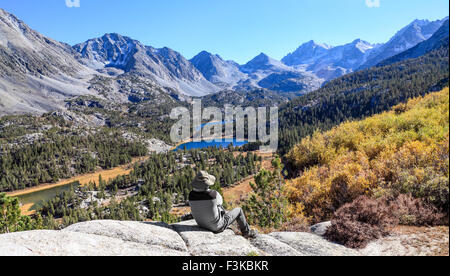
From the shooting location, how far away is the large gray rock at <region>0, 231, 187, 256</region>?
590cm

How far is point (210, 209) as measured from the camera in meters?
7.79

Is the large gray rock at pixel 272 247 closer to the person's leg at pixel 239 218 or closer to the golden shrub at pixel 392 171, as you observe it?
the person's leg at pixel 239 218

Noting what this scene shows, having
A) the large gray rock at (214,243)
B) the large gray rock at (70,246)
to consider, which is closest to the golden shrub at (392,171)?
the large gray rock at (214,243)

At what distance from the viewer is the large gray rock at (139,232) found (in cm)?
754

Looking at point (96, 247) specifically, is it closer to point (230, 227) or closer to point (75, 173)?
point (230, 227)

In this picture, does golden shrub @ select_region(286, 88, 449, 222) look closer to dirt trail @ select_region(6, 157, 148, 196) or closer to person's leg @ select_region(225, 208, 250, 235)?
person's leg @ select_region(225, 208, 250, 235)

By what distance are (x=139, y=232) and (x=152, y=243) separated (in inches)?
34.8

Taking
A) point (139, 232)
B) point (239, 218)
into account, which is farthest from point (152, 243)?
point (239, 218)

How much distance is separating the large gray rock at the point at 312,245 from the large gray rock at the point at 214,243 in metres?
1.58

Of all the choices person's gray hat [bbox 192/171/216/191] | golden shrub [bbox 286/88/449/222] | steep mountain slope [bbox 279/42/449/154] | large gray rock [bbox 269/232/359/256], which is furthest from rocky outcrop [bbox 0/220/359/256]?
steep mountain slope [bbox 279/42/449/154]

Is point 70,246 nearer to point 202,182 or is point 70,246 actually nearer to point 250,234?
point 202,182

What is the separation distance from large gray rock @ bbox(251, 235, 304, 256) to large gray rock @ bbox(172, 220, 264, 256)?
0.85ft
